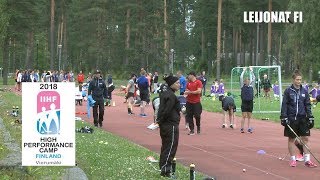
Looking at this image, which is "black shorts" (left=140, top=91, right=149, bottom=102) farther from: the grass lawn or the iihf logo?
the iihf logo

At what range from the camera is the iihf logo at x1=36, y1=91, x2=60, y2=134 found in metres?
7.59

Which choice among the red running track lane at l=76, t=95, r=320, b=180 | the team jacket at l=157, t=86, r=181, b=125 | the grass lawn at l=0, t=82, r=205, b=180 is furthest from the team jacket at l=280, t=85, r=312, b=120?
the team jacket at l=157, t=86, r=181, b=125

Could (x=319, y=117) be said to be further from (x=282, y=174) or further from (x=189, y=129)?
(x=282, y=174)

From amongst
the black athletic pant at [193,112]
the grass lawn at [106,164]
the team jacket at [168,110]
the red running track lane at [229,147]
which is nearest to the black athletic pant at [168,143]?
the team jacket at [168,110]

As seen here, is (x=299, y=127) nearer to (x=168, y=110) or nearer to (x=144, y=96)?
(x=168, y=110)

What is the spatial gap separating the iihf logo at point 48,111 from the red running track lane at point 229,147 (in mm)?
4160

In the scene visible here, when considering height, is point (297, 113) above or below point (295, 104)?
below

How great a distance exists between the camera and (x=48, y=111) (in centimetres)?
761

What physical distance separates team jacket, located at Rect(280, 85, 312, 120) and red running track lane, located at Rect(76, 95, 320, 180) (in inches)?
41.7

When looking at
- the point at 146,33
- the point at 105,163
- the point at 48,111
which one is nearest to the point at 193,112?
the point at 105,163

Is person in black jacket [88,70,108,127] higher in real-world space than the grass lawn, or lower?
higher

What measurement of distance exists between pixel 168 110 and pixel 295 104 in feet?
10.5

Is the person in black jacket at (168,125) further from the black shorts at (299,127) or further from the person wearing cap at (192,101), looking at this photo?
the person wearing cap at (192,101)

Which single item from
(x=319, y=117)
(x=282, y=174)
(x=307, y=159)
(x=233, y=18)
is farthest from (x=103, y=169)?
(x=233, y=18)
